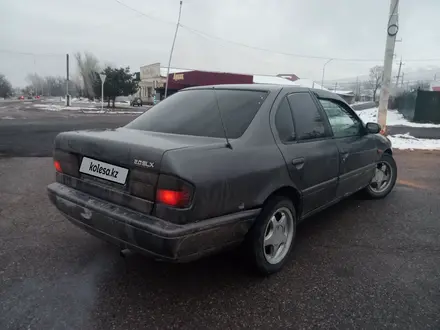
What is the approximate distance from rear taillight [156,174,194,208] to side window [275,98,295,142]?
3.54 feet

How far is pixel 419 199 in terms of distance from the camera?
516 cm

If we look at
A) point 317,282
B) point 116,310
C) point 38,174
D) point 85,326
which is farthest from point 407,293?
point 38,174

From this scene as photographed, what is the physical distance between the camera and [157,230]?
87.2 inches

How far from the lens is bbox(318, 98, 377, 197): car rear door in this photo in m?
3.72

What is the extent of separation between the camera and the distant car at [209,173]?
2.26 m

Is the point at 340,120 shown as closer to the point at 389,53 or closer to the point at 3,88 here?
the point at 389,53

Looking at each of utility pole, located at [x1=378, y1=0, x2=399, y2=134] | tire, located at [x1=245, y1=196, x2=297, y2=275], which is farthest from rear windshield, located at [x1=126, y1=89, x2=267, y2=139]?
utility pole, located at [x1=378, y1=0, x2=399, y2=134]

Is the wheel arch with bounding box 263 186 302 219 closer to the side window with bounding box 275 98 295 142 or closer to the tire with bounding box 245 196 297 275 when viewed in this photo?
the tire with bounding box 245 196 297 275

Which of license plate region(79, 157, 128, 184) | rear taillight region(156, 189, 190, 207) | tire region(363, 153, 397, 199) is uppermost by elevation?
license plate region(79, 157, 128, 184)

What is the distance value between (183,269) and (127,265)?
1.56 feet

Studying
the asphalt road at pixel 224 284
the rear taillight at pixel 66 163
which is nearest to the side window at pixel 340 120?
the asphalt road at pixel 224 284

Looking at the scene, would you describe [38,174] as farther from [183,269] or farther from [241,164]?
[241,164]

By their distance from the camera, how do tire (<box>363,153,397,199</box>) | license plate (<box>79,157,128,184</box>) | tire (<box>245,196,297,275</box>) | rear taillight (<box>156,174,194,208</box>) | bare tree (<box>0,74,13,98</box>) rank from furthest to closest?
bare tree (<box>0,74,13,98</box>) → tire (<box>363,153,397,199</box>) → tire (<box>245,196,297,275</box>) → license plate (<box>79,157,128,184</box>) → rear taillight (<box>156,174,194,208</box>)

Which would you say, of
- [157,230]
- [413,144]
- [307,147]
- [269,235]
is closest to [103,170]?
[157,230]
